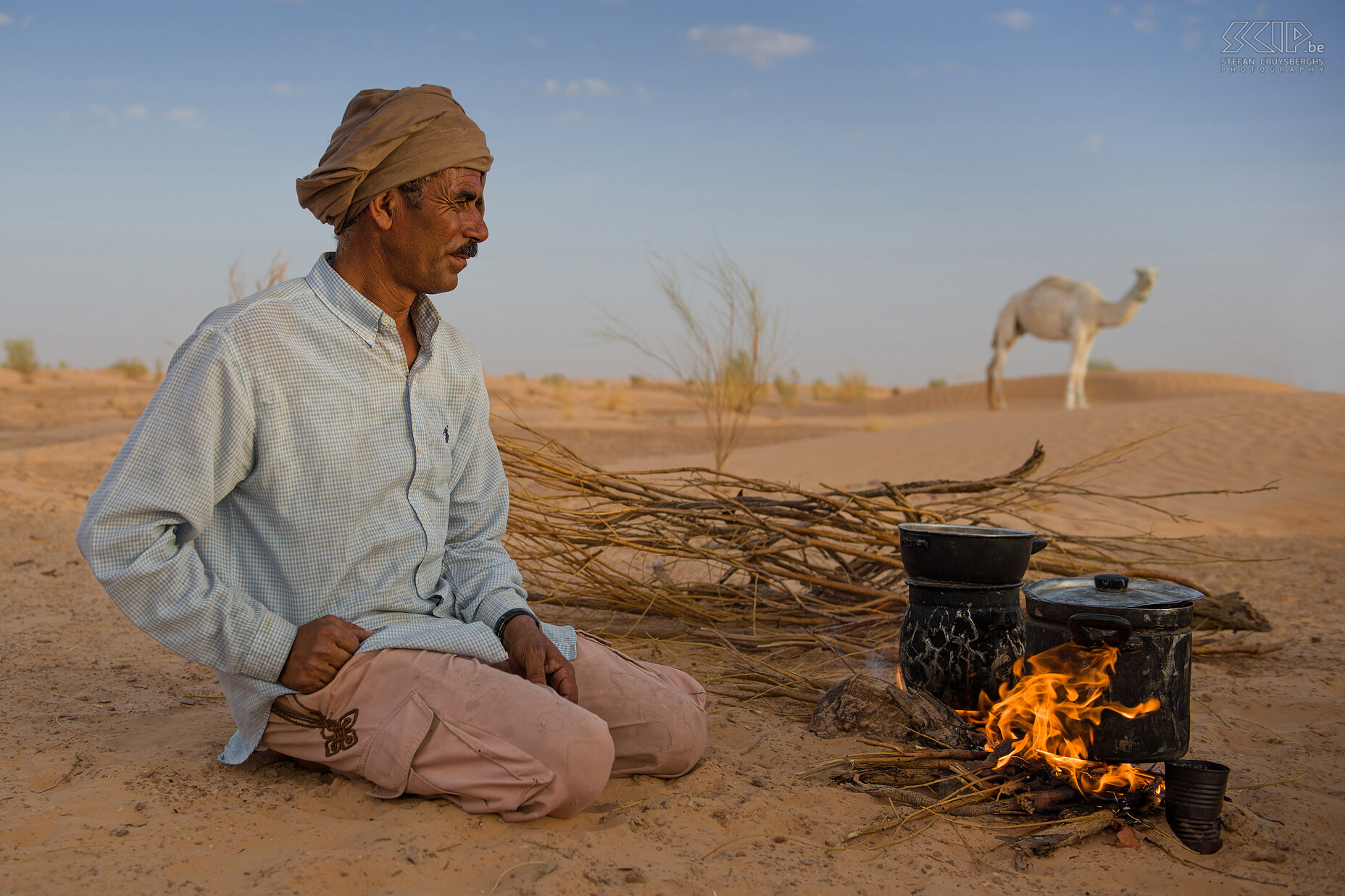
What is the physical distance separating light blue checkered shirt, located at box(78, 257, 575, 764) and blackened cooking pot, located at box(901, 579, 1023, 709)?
101 centimetres

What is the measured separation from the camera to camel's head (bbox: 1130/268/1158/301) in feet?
48.5

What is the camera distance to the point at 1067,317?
16.7 m

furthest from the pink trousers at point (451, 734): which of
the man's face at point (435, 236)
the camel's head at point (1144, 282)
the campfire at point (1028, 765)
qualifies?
the camel's head at point (1144, 282)

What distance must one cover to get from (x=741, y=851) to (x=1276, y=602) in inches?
152

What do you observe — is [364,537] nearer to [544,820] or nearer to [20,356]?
[544,820]

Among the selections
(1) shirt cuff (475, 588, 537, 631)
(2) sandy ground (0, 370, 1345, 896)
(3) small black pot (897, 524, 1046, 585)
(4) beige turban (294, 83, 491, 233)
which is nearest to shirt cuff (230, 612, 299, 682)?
(2) sandy ground (0, 370, 1345, 896)

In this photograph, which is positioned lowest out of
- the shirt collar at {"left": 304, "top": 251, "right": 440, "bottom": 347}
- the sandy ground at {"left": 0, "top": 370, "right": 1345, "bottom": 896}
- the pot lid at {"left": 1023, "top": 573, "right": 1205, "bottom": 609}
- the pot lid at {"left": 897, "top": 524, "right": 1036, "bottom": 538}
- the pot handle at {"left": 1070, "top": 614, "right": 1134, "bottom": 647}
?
the sandy ground at {"left": 0, "top": 370, "right": 1345, "bottom": 896}

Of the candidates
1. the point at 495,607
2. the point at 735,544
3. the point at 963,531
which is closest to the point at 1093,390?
the point at 735,544

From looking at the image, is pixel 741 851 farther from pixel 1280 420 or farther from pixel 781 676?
pixel 1280 420

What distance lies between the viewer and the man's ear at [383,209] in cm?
208

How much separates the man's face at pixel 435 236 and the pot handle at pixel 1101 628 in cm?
164

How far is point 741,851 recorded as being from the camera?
1.89m

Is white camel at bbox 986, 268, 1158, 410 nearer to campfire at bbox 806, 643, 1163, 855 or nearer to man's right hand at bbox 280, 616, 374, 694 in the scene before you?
campfire at bbox 806, 643, 1163, 855

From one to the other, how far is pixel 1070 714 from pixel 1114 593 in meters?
0.31
